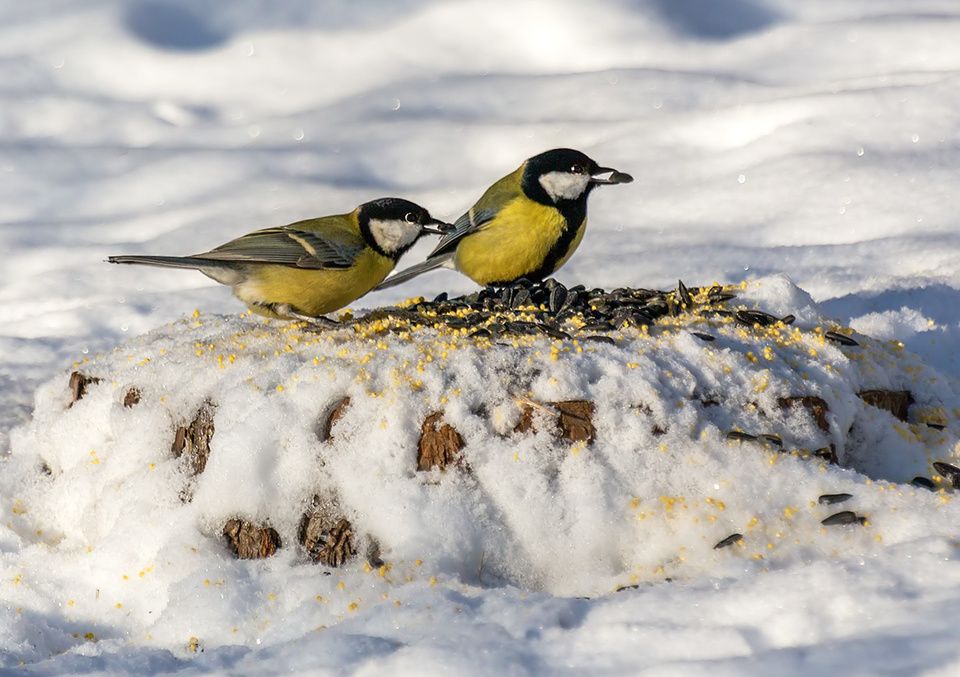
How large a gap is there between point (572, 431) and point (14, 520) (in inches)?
102

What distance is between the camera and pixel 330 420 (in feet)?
13.8

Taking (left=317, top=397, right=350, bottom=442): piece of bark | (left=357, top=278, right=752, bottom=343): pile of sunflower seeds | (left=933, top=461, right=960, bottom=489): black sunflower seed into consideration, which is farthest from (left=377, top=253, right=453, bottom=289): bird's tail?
(left=933, top=461, right=960, bottom=489): black sunflower seed

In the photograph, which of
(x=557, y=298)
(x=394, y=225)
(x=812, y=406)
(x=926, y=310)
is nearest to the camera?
(x=812, y=406)

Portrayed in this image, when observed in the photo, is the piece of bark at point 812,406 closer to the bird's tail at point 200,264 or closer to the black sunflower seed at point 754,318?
the black sunflower seed at point 754,318

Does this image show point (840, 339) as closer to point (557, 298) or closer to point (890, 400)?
point (890, 400)

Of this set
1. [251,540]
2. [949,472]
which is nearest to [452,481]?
[251,540]


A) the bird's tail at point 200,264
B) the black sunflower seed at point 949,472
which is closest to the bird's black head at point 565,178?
the bird's tail at point 200,264

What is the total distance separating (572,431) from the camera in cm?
415

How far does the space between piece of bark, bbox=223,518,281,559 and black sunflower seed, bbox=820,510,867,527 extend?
1984 millimetres

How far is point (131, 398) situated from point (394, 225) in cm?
141

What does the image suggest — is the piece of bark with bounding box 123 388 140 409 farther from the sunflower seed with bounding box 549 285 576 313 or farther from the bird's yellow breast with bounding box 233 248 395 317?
the sunflower seed with bounding box 549 285 576 313

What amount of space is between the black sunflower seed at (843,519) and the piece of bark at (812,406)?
2.45 feet

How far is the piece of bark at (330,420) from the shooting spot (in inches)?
166

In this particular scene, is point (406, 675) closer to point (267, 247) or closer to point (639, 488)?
point (639, 488)
